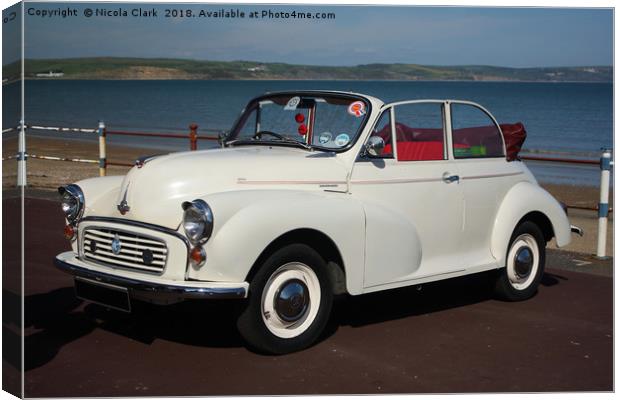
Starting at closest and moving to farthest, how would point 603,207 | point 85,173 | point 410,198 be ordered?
point 410,198, point 603,207, point 85,173

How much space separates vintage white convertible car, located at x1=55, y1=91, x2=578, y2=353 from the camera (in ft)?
17.2

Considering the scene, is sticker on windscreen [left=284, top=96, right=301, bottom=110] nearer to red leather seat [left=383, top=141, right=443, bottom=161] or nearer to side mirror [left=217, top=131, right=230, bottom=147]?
side mirror [left=217, top=131, right=230, bottom=147]

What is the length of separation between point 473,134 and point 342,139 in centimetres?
133

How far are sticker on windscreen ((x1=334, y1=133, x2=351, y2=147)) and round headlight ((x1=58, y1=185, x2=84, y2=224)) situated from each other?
68.6 inches

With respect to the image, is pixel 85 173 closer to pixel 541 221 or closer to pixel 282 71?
pixel 282 71

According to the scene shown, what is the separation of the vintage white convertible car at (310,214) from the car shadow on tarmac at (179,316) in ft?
0.98

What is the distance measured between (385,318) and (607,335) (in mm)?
1506

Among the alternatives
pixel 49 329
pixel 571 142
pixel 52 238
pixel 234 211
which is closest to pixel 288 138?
pixel 234 211

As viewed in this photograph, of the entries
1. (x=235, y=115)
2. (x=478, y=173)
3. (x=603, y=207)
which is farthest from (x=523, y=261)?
(x=235, y=115)

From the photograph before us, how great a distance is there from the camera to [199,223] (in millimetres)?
5180

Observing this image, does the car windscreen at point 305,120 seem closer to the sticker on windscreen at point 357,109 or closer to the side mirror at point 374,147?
the sticker on windscreen at point 357,109

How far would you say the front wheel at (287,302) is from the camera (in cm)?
535

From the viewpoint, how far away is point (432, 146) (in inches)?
265

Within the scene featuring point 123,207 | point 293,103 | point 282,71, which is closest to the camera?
point 123,207
